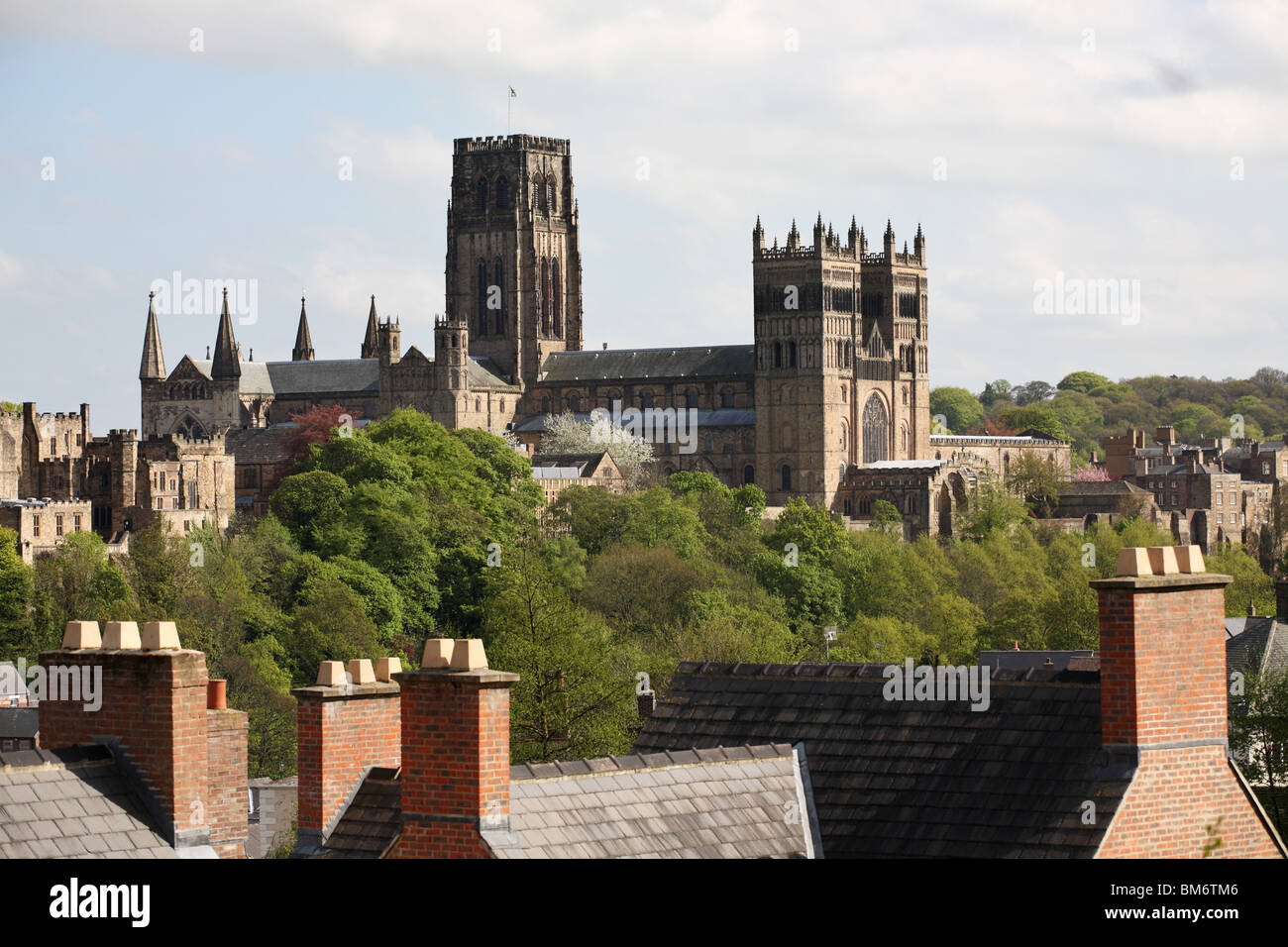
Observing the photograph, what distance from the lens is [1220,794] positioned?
1933 cm

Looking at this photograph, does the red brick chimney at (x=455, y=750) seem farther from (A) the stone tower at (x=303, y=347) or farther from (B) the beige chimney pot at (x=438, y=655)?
(A) the stone tower at (x=303, y=347)

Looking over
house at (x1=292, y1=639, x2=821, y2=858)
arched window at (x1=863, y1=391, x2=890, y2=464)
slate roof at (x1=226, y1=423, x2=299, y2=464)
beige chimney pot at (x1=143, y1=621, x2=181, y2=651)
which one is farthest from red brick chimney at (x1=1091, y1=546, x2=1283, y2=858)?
arched window at (x1=863, y1=391, x2=890, y2=464)

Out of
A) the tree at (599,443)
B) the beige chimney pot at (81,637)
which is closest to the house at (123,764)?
the beige chimney pot at (81,637)

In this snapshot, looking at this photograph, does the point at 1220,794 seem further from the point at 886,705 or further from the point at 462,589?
the point at 462,589

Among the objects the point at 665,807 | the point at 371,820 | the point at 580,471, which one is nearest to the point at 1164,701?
the point at 665,807

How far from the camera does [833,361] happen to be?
161 meters

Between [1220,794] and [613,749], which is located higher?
[1220,794]

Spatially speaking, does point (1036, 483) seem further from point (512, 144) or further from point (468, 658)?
point (468, 658)

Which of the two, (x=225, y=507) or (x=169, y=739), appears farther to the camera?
(x=225, y=507)

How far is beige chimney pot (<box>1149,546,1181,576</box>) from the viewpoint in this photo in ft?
61.8

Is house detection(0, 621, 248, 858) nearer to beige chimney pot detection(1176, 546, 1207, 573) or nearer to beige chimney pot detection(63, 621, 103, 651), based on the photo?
beige chimney pot detection(63, 621, 103, 651)

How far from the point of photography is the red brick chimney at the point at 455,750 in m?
17.5
